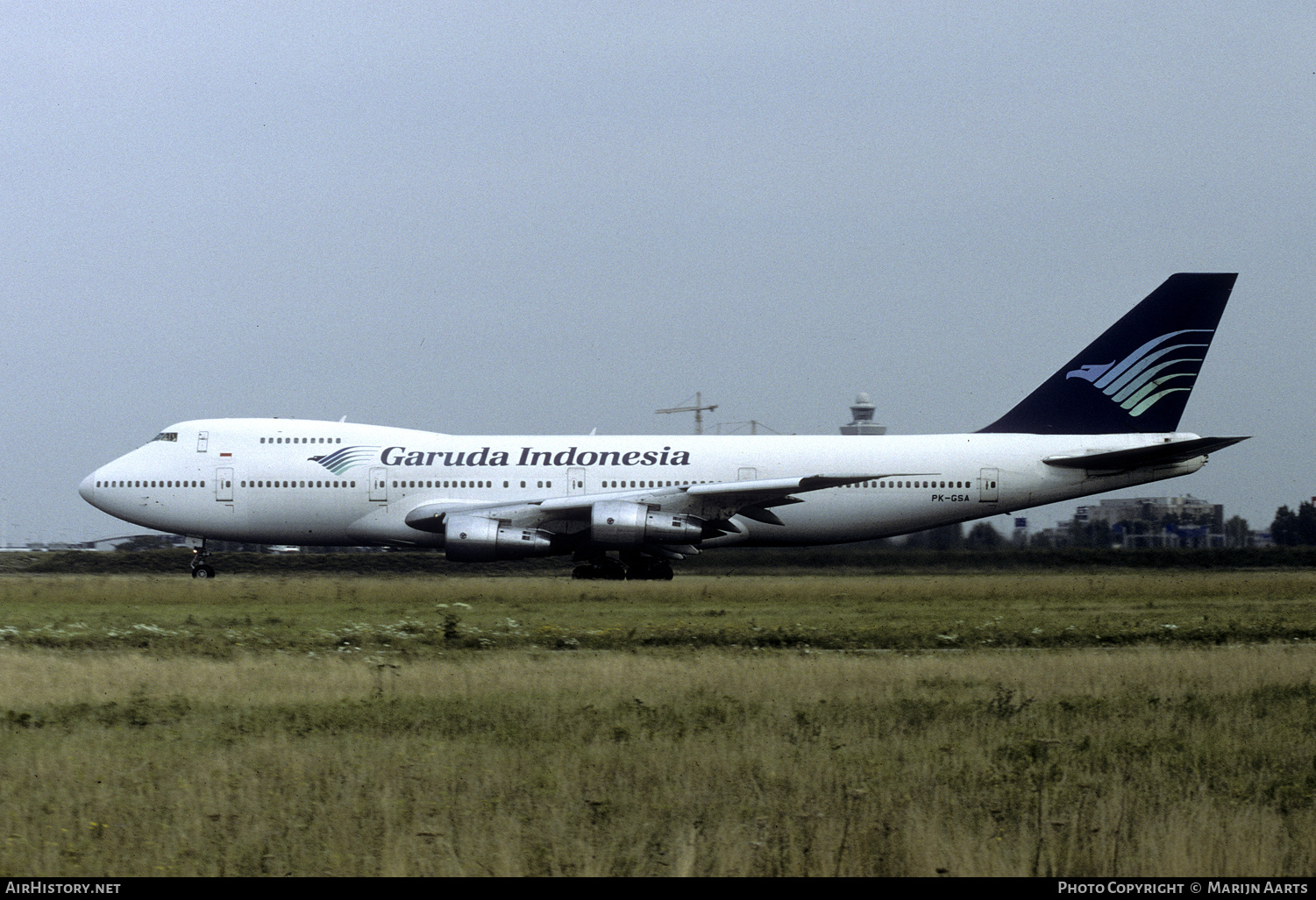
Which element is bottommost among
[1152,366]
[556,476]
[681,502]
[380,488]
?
[681,502]

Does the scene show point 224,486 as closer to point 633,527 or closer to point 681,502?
point 633,527

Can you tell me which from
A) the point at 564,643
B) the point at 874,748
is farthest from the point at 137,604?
the point at 874,748

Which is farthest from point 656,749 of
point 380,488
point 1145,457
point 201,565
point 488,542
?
point 201,565

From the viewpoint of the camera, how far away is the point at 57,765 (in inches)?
300

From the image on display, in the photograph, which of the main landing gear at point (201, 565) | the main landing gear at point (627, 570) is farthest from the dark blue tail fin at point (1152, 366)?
the main landing gear at point (201, 565)

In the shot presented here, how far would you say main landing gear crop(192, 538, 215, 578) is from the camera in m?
30.2

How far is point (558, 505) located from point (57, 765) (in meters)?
20.2

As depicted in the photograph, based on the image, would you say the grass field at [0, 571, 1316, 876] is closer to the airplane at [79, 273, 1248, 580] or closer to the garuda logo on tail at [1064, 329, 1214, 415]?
the airplane at [79, 273, 1248, 580]

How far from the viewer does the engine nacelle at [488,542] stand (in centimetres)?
2753

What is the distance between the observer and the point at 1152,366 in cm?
3059

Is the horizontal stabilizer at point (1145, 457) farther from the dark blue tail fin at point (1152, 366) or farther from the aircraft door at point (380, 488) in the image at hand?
the aircraft door at point (380, 488)

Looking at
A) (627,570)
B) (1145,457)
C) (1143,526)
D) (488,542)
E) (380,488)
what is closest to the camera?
(488,542)

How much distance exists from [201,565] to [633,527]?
1086 cm

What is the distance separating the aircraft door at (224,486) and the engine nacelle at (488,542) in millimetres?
5763
